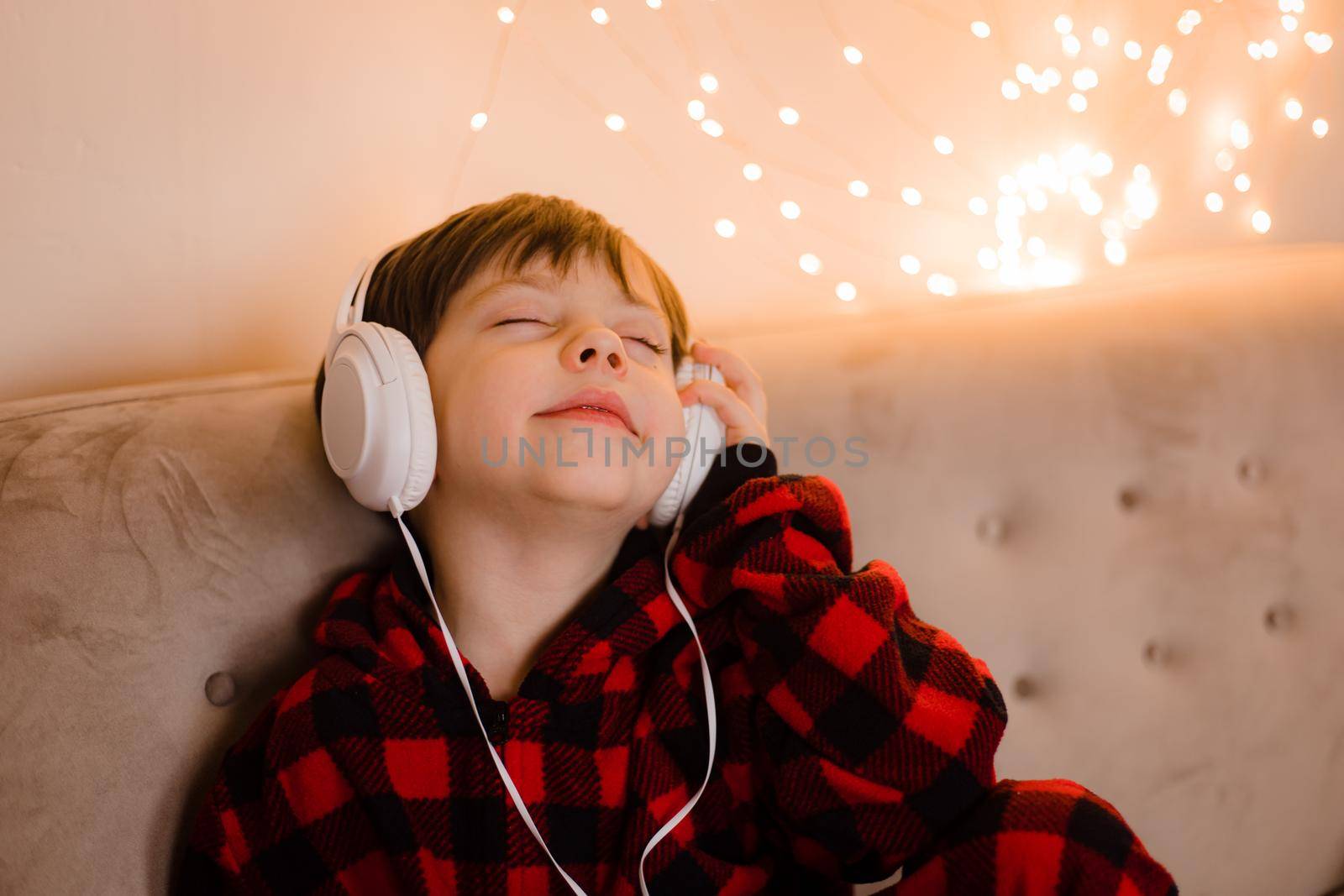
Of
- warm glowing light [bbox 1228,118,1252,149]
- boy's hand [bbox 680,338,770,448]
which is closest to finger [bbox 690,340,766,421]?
boy's hand [bbox 680,338,770,448]

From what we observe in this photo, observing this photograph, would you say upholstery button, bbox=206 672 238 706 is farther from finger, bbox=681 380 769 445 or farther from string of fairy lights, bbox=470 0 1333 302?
string of fairy lights, bbox=470 0 1333 302

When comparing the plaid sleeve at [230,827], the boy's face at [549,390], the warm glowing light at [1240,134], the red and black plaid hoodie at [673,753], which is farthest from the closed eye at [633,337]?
the warm glowing light at [1240,134]

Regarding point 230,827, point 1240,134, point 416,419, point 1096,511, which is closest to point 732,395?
point 416,419

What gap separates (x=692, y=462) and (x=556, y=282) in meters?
0.21

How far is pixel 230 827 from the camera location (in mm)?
737

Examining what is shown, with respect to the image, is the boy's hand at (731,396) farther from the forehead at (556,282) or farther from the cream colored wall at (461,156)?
the cream colored wall at (461,156)

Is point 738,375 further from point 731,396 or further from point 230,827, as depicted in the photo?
point 230,827

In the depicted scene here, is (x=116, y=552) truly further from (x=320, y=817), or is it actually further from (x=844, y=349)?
(x=844, y=349)

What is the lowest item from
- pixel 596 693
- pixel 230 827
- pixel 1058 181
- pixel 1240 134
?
pixel 230 827

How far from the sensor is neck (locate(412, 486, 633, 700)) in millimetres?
852

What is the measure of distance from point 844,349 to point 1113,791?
0.57m

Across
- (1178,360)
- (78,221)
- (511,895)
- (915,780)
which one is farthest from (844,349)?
(78,221)

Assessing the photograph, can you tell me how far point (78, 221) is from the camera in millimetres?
1030

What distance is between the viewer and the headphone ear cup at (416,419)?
29.8 inches
